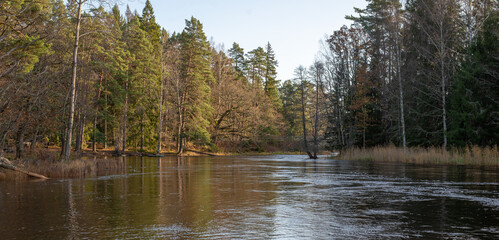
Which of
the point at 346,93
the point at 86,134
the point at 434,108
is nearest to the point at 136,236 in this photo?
the point at 434,108

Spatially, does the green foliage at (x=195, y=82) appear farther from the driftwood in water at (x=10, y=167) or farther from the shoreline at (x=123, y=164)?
the driftwood in water at (x=10, y=167)

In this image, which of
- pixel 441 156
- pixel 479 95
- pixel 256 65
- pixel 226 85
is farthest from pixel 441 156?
pixel 256 65

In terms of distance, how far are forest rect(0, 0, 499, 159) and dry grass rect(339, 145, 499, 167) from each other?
1073 mm

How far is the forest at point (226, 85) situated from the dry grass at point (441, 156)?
107 centimetres

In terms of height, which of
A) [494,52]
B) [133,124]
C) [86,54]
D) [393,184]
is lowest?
[393,184]

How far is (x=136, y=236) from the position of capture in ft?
21.5

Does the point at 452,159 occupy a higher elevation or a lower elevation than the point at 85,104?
lower

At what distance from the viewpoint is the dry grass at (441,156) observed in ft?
82.8

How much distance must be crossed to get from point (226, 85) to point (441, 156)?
4240 centimetres

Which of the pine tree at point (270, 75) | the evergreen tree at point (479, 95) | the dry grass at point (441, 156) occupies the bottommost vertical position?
the dry grass at point (441, 156)

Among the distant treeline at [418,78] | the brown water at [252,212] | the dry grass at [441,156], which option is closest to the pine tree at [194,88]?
the distant treeline at [418,78]

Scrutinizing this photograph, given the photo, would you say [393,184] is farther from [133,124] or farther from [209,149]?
[209,149]

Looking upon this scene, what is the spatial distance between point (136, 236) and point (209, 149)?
54.5m

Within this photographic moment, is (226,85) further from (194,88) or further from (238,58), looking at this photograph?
(238,58)
